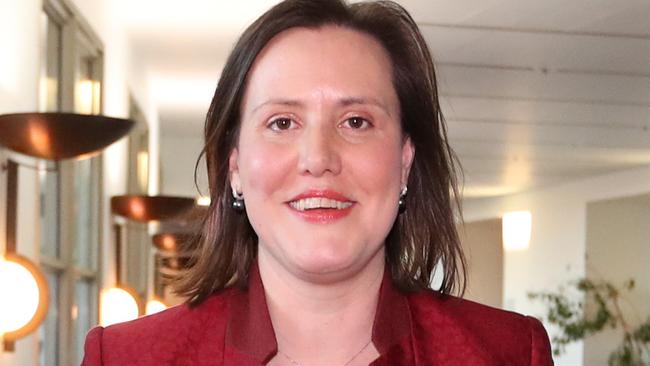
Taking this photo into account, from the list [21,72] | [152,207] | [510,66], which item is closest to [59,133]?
[21,72]

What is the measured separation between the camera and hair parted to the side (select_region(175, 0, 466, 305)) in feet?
5.31

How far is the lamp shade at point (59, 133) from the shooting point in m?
3.36

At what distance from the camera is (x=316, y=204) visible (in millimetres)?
1497

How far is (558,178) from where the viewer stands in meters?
13.5

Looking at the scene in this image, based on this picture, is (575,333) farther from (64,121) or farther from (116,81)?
(64,121)

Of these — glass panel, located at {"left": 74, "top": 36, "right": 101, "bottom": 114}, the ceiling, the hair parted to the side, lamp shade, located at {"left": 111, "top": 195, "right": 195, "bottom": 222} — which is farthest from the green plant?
the hair parted to the side

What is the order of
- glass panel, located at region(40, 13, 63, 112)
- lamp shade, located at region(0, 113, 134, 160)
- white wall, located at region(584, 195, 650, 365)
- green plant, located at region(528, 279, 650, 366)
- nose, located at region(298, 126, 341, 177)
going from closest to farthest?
nose, located at region(298, 126, 341, 177)
lamp shade, located at region(0, 113, 134, 160)
glass panel, located at region(40, 13, 63, 112)
green plant, located at region(528, 279, 650, 366)
white wall, located at region(584, 195, 650, 365)

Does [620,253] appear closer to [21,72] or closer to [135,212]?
[135,212]

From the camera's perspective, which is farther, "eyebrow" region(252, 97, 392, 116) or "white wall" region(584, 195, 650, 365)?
"white wall" region(584, 195, 650, 365)

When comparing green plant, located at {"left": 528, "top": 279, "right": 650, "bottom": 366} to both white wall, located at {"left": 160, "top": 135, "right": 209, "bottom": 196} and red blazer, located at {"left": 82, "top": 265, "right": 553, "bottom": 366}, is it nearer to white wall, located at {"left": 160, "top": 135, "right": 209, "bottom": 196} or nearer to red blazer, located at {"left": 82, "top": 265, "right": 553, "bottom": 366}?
white wall, located at {"left": 160, "top": 135, "right": 209, "bottom": 196}

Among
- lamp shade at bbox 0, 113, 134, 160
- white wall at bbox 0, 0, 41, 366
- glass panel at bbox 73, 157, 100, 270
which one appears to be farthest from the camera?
glass panel at bbox 73, 157, 100, 270

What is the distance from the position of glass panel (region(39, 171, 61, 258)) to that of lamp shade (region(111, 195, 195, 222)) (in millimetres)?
787

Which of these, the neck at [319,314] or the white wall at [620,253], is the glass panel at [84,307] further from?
the white wall at [620,253]

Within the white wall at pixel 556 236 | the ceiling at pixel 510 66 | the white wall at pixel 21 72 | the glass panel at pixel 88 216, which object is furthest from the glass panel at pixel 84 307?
the white wall at pixel 556 236
